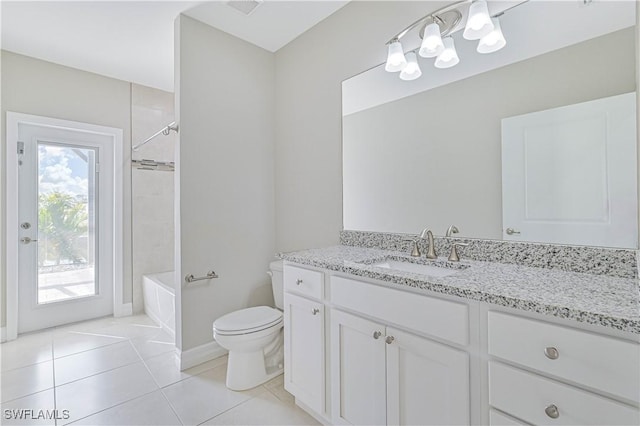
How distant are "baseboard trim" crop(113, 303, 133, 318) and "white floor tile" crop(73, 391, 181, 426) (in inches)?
66.1

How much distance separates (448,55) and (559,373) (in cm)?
149

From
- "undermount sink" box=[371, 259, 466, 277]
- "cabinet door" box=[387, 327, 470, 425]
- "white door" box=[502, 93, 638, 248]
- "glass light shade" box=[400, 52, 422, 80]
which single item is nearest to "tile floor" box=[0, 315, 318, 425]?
"cabinet door" box=[387, 327, 470, 425]

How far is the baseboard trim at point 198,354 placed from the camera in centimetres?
212

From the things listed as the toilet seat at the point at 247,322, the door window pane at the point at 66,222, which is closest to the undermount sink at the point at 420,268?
the toilet seat at the point at 247,322

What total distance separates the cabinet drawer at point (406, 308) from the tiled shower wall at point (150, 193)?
267 centimetres

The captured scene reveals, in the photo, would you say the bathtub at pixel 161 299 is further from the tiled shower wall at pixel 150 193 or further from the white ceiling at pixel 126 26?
the white ceiling at pixel 126 26

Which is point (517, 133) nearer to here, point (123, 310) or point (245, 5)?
point (245, 5)

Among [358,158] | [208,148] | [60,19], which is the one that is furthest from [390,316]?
[60,19]

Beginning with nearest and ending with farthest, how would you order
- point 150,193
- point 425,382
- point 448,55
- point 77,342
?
point 425,382
point 448,55
point 77,342
point 150,193

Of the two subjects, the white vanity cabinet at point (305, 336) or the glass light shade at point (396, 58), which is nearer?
the white vanity cabinet at point (305, 336)

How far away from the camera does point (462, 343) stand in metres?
0.97

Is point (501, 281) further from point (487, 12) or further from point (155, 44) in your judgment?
point (155, 44)

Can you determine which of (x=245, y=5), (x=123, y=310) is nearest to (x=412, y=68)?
(x=245, y=5)

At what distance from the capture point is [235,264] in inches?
95.3
